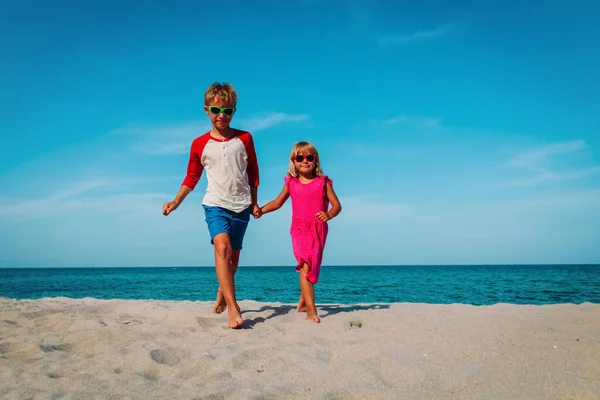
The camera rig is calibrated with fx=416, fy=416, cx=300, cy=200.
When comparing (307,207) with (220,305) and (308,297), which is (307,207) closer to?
(308,297)

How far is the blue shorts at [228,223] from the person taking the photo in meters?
4.18

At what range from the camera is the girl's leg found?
4242 mm

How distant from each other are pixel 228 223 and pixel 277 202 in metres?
0.81

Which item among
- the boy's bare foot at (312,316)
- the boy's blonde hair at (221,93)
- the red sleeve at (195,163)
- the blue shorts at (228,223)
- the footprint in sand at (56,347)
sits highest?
the boy's blonde hair at (221,93)

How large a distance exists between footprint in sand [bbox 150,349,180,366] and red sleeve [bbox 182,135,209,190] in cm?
200

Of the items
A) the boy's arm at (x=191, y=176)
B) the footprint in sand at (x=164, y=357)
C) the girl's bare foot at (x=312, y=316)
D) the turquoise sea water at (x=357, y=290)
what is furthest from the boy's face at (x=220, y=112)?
the turquoise sea water at (x=357, y=290)

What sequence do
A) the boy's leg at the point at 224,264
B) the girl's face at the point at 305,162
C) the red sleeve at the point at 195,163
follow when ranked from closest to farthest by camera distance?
1. the boy's leg at the point at 224,264
2. the red sleeve at the point at 195,163
3. the girl's face at the point at 305,162

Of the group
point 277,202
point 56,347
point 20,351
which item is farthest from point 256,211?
point 20,351

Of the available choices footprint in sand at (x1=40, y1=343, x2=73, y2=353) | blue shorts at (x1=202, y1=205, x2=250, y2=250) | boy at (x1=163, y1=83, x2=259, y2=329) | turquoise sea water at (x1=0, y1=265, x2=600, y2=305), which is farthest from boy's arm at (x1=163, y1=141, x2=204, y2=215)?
turquoise sea water at (x1=0, y1=265, x2=600, y2=305)

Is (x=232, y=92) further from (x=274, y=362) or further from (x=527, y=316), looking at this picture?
(x=527, y=316)

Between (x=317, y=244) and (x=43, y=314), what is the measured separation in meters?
3.20

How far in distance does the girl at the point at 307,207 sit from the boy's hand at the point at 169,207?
0.87m

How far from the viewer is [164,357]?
2.84 meters

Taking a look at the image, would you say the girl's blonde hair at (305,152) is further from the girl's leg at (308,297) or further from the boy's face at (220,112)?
the girl's leg at (308,297)
